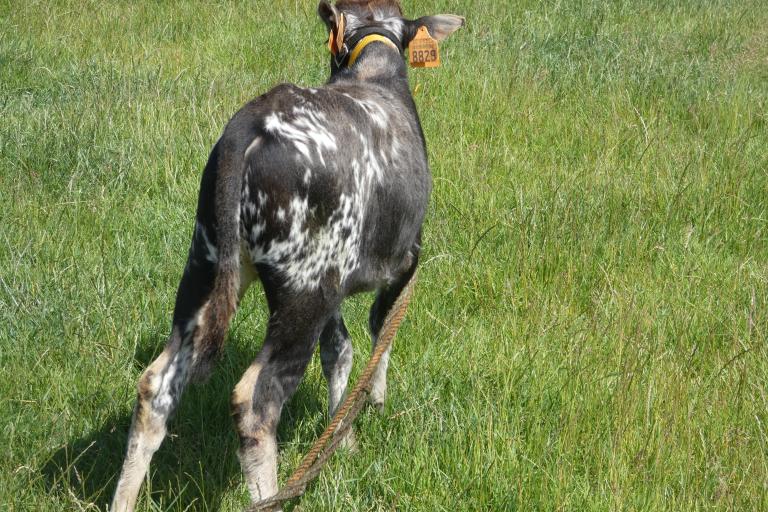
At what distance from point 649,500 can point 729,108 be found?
4653 mm

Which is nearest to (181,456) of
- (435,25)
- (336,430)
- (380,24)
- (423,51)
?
(336,430)

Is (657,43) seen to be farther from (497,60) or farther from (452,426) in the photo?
(452,426)

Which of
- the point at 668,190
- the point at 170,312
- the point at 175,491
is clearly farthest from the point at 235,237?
the point at 668,190

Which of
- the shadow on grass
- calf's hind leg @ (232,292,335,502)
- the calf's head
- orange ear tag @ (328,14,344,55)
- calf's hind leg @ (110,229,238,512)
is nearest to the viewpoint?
calf's hind leg @ (110,229,238,512)

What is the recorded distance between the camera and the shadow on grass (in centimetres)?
343

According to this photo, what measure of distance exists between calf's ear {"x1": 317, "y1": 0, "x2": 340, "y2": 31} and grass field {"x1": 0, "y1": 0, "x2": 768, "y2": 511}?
1378 millimetres

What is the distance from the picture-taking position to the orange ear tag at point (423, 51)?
4.54 meters

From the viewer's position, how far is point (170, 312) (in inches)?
175

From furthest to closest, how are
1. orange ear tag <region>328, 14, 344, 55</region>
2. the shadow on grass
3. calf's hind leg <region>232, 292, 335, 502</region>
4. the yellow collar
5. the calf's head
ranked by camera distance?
the calf's head < the yellow collar < orange ear tag <region>328, 14, 344, 55</region> < the shadow on grass < calf's hind leg <region>232, 292, 335, 502</region>

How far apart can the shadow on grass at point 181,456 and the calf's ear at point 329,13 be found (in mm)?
1649

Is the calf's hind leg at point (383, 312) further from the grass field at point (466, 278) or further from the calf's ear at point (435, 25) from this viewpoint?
the calf's ear at point (435, 25)

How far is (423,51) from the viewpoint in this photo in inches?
179

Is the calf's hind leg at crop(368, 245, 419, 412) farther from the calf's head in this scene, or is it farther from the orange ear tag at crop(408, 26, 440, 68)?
the calf's head

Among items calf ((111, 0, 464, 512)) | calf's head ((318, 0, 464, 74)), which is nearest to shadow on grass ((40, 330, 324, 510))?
calf ((111, 0, 464, 512))
